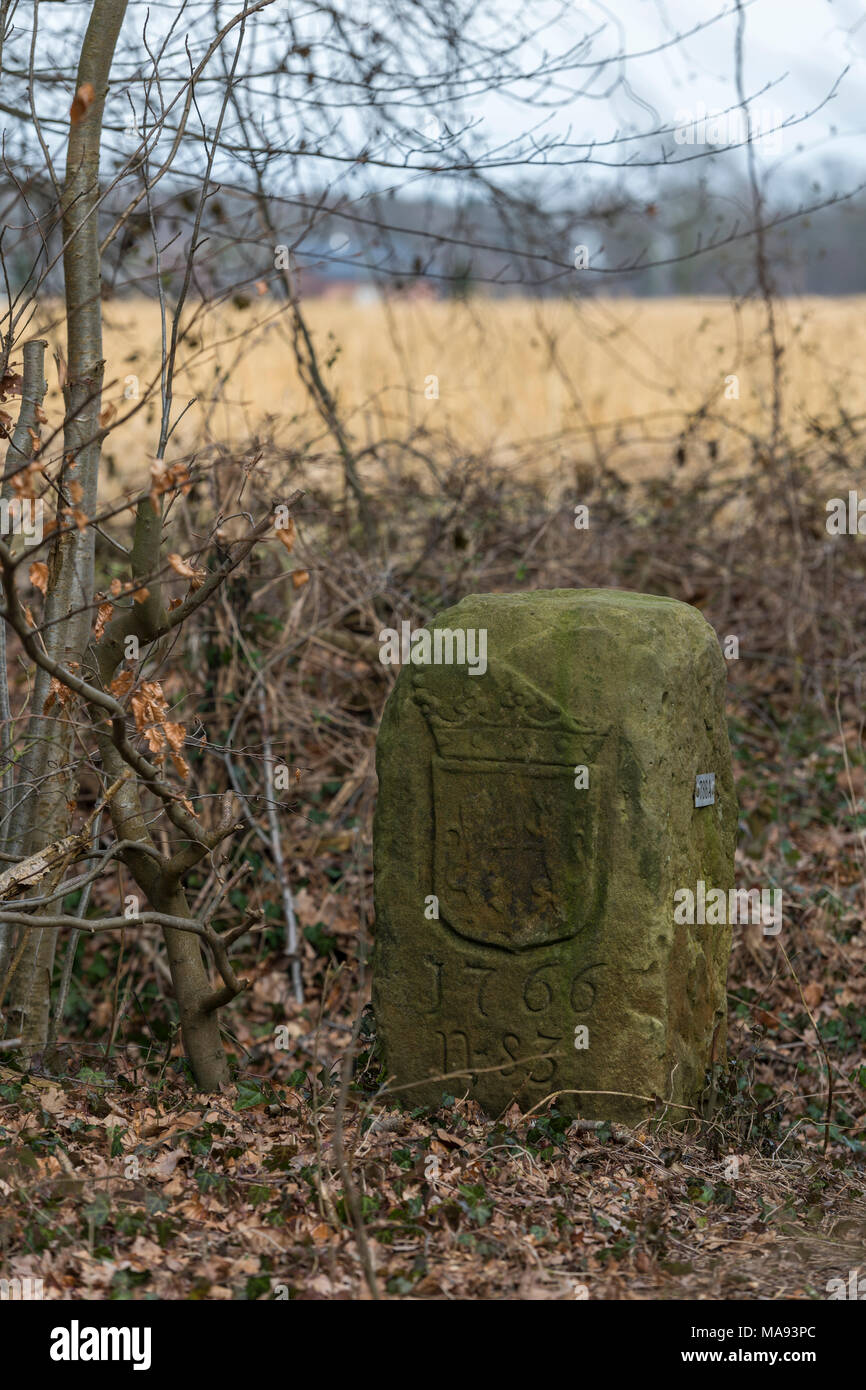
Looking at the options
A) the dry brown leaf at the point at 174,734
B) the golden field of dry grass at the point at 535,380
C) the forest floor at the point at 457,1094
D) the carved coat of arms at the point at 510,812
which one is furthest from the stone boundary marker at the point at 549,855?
the golden field of dry grass at the point at 535,380

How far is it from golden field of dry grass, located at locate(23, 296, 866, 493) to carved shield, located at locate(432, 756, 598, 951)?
3.48 m

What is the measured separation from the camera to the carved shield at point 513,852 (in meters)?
4.05

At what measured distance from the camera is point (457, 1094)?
429cm

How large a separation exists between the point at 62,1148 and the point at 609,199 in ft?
18.1

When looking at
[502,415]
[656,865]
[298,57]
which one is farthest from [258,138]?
[502,415]

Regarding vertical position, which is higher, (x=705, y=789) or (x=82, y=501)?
(x=82, y=501)

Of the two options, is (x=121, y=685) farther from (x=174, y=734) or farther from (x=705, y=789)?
(x=705, y=789)

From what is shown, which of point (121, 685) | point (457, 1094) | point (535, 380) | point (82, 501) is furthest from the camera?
point (535, 380)

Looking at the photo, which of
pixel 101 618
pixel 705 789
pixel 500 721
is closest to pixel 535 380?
pixel 705 789

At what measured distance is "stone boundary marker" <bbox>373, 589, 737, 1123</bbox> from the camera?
158 inches

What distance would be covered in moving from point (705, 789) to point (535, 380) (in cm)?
987

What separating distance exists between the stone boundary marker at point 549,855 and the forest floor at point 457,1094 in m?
0.18

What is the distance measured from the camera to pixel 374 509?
798cm

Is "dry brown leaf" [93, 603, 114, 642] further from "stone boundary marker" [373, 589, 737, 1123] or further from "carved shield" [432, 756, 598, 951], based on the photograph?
"carved shield" [432, 756, 598, 951]
